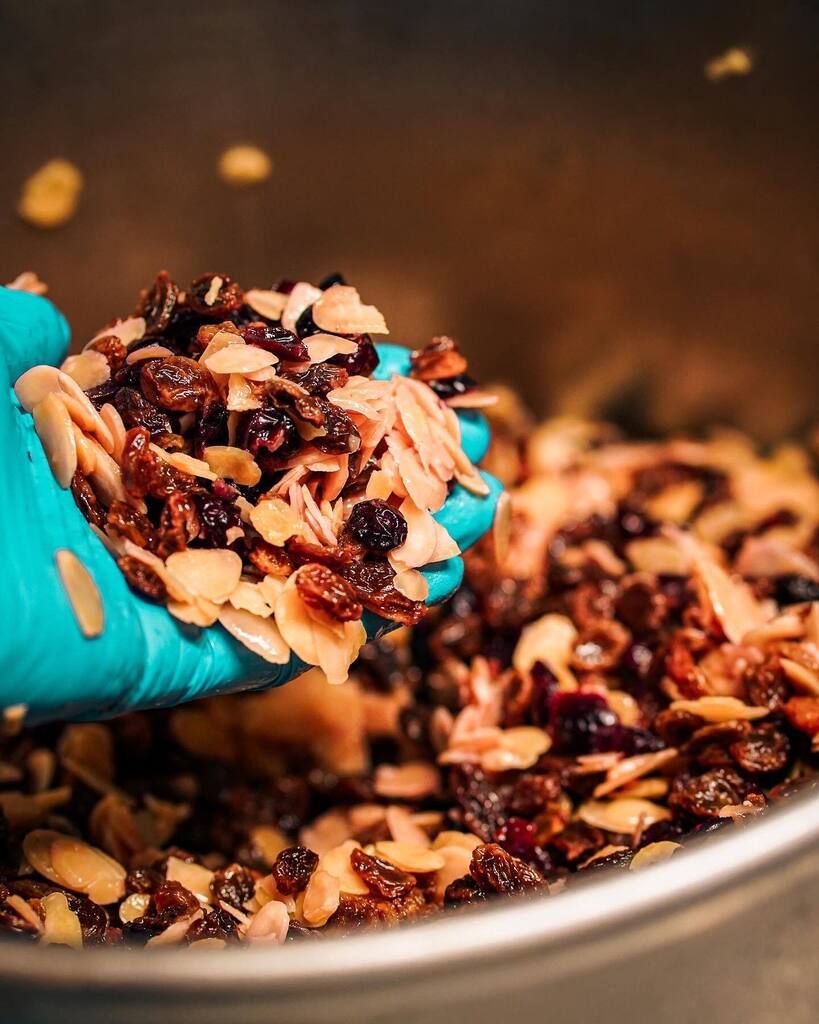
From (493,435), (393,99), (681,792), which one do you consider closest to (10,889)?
(681,792)

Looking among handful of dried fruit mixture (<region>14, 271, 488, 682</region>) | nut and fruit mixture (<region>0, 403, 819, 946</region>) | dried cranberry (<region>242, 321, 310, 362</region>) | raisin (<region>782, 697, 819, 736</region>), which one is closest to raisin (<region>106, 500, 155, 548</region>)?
handful of dried fruit mixture (<region>14, 271, 488, 682</region>)

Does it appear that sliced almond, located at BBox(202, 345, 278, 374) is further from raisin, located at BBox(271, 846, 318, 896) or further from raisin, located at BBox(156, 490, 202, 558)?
raisin, located at BBox(271, 846, 318, 896)

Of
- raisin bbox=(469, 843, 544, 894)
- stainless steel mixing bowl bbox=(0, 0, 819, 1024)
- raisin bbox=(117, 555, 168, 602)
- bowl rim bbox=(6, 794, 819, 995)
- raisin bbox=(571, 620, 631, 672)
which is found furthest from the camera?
stainless steel mixing bowl bbox=(0, 0, 819, 1024)

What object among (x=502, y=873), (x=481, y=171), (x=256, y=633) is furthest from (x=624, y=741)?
(x=481, y=171)

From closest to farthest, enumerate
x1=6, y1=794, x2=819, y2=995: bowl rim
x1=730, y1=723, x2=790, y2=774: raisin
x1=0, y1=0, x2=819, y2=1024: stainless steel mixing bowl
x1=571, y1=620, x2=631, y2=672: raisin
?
x1=6, y1=794, x2=819, y2=995: bowl rim, x1=730, y1=723, x2=790, y2=774: raisin, x1=571, y1=620, x2=631, y2=672: raisin, x1=0, y1=0, x2=819, y2=1024: stainless steel mixing bowl

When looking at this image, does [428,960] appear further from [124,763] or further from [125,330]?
[124,763]

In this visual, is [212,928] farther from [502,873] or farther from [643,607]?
[643,607]
